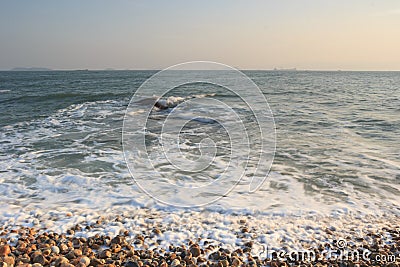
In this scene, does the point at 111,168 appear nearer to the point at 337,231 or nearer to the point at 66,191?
the point at 66,191

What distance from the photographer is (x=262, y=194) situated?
5.30 m

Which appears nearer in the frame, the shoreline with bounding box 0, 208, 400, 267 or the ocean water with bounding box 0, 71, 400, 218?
the shoreline with bounding box 0, 208, 400, 267

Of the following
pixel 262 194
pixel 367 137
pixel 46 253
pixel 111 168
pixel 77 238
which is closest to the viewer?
pixel 46 253

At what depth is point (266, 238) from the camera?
3779 mm

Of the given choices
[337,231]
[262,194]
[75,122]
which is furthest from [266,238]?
[75,122]

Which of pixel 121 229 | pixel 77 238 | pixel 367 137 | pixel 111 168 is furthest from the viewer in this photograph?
pixel 367 137

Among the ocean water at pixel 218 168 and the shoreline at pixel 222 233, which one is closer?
the shoreline at pixel 222 233

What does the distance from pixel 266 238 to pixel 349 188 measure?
2.62 meters

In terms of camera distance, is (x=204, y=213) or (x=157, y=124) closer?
(x=204, y=213)

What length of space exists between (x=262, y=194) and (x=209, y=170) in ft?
5.49

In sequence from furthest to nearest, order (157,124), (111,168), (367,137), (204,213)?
(157,124)
(367,137)
(111,168)
(204,213)

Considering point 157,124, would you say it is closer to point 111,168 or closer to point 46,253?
point 111,168

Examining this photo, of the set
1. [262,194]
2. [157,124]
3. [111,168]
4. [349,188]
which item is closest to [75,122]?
[157,124]

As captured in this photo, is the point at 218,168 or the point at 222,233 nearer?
the point at 222,233
